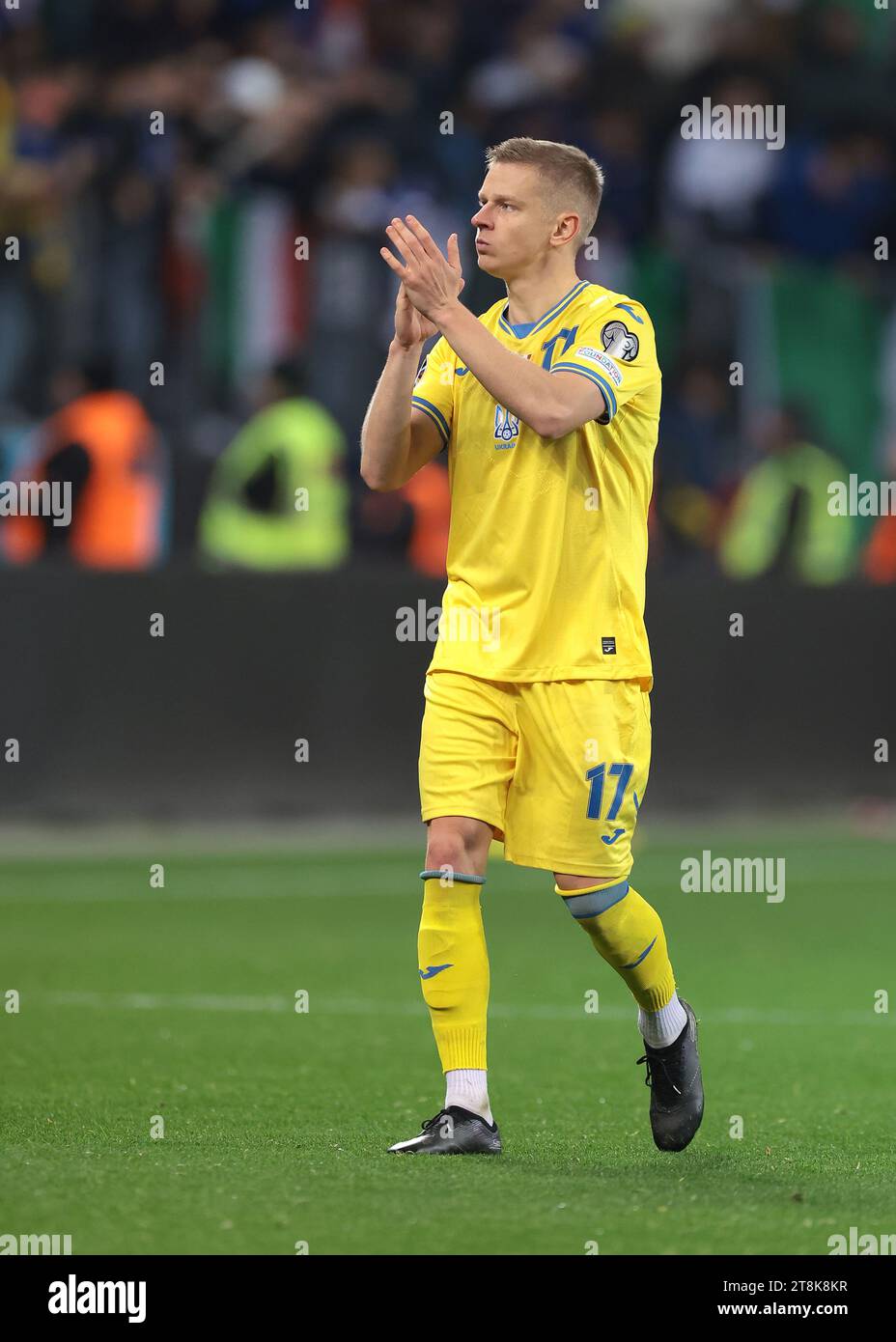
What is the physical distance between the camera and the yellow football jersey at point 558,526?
6191mm

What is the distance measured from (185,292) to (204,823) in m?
4.03

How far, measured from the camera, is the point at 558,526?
6203mm

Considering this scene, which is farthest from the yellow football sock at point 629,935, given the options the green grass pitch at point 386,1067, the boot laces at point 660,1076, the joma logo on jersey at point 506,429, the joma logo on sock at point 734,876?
the joma logo on sock at point 734,876

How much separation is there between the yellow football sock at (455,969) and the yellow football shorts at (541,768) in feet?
0.65

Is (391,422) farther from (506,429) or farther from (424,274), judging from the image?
(424,274)

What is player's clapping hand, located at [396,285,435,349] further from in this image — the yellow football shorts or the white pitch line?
the white pitch line

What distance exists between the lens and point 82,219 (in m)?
16.0

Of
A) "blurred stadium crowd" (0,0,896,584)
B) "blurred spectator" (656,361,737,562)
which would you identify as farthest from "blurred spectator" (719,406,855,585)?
"blurred spectator" (656,361,737,562)

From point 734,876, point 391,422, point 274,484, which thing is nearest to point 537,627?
point 391,422

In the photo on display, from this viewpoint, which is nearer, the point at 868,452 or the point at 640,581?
the point at 640,581

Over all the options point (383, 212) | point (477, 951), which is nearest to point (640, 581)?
point (477, 951)

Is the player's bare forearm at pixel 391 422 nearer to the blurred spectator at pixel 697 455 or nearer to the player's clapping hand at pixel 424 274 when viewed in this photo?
the player's clapping hand at pixel 424 274

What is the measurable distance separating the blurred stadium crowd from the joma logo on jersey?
323 inches
